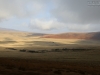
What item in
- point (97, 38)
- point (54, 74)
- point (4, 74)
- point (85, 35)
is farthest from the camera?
point (85, 35)

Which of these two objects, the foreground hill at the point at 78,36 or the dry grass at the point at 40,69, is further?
the foreground hill at the point at 78,36

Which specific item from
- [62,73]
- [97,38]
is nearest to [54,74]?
[62,73]

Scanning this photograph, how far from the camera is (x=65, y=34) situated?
12975cm

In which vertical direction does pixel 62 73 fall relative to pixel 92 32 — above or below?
below

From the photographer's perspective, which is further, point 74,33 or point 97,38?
point 74,33

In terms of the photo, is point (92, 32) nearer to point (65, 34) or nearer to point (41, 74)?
point (65, 34)

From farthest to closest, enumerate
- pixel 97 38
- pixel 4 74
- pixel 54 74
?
pixel 97 38 < pixel 54 74 < pixel 4 74

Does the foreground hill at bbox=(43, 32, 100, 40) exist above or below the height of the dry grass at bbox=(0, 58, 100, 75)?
above

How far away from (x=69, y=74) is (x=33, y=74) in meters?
2.68

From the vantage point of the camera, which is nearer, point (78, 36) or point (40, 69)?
point (40, 69)

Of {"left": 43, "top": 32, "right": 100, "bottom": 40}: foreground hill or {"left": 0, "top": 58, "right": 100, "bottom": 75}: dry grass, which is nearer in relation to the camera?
{"left": 0, "top": 58, "right": 100, "bottom": 75}: dry grass

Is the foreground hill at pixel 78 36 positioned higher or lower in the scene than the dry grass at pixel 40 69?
higher

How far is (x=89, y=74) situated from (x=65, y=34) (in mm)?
114996

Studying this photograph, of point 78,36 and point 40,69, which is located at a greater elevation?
point 78,36
